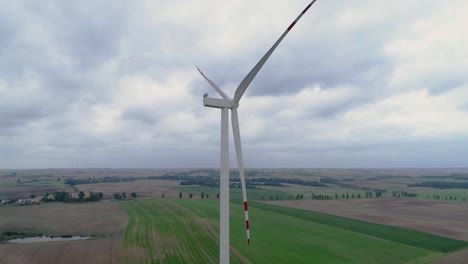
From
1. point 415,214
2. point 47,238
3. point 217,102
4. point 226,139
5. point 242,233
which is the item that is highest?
point 217,102

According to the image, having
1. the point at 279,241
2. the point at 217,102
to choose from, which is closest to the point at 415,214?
the point at 279,241

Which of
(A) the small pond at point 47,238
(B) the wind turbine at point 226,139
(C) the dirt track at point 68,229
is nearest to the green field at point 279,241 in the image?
(C) the dirt track at point 68,229

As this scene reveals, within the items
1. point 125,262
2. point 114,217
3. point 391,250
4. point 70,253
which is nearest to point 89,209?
point 114,217

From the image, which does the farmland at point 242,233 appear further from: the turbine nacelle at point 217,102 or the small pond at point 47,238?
the turbine nacelle at point 217,102

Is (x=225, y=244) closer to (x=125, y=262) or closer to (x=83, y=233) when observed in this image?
(x=125, y=262)

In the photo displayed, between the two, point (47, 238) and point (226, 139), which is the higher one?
point (226, 139)

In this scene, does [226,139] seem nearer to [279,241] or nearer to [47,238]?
[279,241]

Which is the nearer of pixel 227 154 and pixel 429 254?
pixel 227 154
